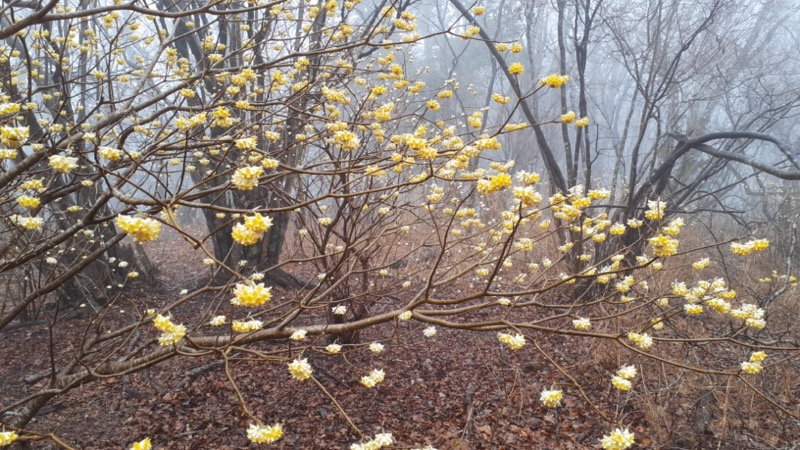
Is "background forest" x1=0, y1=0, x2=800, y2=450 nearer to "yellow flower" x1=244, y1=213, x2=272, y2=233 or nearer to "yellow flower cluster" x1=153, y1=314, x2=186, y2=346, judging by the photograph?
"yellow flower cluster" x1=153, y1=314, x2=186, y2=346

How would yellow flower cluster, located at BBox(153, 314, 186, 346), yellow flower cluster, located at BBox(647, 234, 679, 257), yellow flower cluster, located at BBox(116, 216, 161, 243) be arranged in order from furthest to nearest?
1. yellow flower cluster, located at BBox(647, 234, 679, 257)
2. yellow flower cluster, located at BBox(153, 314, 186, 346)
3. yellow flower cluster, located at BBox(116, 216, 161, 243)

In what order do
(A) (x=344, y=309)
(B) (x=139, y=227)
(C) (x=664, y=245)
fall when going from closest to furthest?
(B) (x=139, y=227), (C) (x=664, y=245), (A) (x=344, y=309)

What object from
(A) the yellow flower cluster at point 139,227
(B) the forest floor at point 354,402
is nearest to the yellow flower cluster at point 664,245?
(B) the forest floor at point 354,402

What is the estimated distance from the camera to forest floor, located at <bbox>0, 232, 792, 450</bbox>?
11.9 ft

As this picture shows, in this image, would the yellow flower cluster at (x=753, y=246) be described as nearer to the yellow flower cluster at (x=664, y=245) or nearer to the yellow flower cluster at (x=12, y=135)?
the yellow flower cluster at (x=664, y=245)

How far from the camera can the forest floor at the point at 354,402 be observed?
143 inches

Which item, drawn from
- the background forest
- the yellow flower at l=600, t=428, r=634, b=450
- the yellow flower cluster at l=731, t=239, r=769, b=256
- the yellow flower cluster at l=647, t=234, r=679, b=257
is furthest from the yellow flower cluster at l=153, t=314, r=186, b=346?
the yellow flower cluster at l=731, t=239, r=769, b=256

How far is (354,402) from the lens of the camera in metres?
4.12

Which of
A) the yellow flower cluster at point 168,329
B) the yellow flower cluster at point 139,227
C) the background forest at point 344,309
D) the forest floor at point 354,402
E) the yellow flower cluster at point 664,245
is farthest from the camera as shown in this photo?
the forest floor at point 354,402

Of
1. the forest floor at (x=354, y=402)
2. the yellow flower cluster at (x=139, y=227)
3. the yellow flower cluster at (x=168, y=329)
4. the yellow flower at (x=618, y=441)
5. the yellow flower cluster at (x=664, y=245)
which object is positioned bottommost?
the forest floor at (x=354, y=402)

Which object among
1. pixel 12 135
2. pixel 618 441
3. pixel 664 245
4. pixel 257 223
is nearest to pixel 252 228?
pixel 257 223

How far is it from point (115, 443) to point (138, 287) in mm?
3871

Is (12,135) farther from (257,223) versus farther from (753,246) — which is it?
(753,246)

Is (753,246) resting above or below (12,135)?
below
